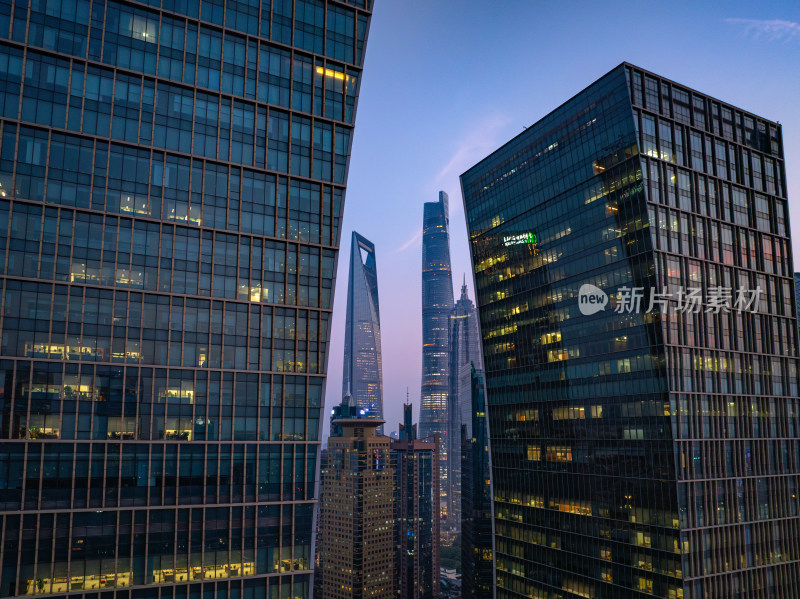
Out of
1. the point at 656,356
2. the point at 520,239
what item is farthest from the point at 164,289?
the point at 520,239

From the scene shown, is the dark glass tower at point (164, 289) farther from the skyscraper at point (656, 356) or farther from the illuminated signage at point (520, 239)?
the illuminated signage at point (520, 239)

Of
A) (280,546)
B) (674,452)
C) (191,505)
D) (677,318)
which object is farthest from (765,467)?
(191,505)

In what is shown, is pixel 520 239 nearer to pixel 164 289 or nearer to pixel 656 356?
pixel 656 356

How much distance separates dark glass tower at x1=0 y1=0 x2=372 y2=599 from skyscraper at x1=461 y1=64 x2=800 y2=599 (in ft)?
147

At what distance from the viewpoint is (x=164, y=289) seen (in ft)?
212

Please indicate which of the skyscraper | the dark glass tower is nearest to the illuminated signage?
the skyscraper

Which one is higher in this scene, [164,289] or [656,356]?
[164,289]

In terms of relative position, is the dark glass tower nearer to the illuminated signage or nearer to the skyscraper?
the skyscraper

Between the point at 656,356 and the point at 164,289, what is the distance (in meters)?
63.4

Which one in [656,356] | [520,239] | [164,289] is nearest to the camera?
[164,289]

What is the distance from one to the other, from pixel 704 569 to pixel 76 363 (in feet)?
262

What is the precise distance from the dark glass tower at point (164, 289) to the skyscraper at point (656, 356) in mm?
44714

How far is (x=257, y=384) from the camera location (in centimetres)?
6725

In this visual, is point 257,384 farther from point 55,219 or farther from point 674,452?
point 674,452
